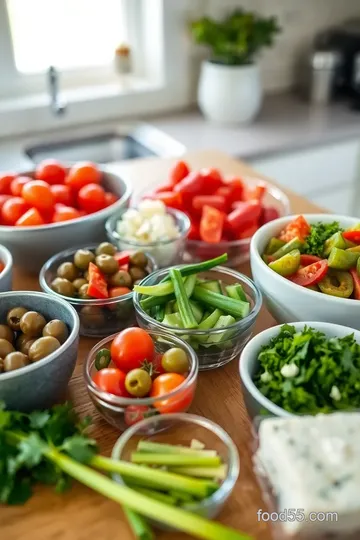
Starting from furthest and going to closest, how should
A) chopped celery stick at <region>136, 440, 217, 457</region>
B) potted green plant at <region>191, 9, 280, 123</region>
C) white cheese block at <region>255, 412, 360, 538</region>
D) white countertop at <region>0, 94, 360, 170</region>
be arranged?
1. potted green plant at <region>191, 9, 280, 123</region>
2. white countertop at <region>0, 94, 360, 170</region>
3. chopped celery stick at <region>136, 440, 217, 457</region>
4. white cheese block at <region>255, 412, 360, 538</region>

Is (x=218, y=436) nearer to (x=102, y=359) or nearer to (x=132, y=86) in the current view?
(x=102, y=359)

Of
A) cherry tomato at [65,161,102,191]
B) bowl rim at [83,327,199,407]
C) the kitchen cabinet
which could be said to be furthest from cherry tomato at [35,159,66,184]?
the kitchen cabinet

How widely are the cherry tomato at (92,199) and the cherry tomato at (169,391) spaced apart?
47 centimetres

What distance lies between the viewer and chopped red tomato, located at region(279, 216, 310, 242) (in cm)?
93

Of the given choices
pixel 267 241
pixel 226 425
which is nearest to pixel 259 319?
pixel 267 241

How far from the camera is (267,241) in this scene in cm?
95

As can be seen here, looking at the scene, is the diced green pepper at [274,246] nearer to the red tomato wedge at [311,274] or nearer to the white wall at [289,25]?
the red tomato wedge at [311,274]

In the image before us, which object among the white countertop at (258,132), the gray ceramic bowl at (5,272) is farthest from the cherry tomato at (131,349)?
the white countertop at (258,132)

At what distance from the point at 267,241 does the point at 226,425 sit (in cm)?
34

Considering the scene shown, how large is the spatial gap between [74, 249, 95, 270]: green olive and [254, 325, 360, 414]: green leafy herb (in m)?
0.36

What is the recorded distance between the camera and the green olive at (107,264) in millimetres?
915

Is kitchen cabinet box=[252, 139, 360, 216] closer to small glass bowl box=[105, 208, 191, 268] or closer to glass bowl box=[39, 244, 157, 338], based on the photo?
small glass bowl box=[105, 208, 191, 268]

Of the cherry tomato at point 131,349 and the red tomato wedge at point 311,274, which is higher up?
the red tomato wedge at point 311,274

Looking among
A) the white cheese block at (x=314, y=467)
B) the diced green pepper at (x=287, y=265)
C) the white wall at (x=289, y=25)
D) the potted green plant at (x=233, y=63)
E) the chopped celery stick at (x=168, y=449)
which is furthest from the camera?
the white wall at (x=289, y=25)
